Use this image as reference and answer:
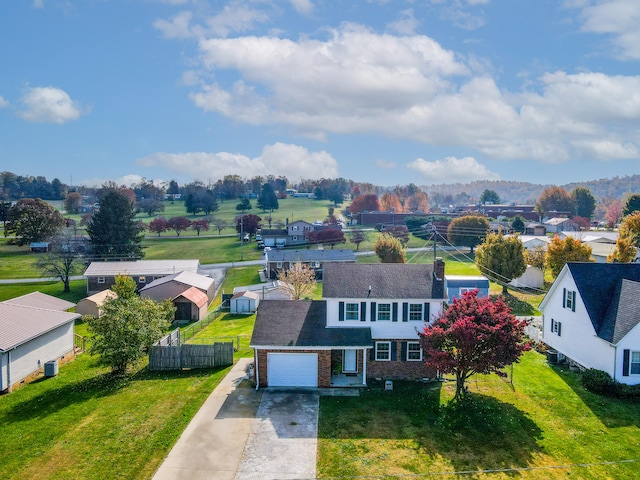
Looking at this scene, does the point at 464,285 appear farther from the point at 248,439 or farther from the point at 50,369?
the point at 50,369

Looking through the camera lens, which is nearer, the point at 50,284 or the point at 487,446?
the point at 487,446

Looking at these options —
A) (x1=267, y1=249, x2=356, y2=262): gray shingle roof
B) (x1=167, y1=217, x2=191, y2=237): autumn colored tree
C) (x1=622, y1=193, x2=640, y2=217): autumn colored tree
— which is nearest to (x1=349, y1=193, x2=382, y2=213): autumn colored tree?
(x1=167, y1=217, x2=191, y2=237): autumn colored tree

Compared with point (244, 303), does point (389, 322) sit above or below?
above

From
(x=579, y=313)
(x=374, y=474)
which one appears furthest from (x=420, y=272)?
(x=374, y=474)

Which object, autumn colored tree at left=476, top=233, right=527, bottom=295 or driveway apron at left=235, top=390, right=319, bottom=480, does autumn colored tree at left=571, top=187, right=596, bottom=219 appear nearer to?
autumn colored tree at left=476, top=233, right=527, bottom=295

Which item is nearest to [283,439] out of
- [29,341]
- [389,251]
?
[29,341]

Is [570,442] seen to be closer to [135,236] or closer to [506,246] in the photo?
[506,246]

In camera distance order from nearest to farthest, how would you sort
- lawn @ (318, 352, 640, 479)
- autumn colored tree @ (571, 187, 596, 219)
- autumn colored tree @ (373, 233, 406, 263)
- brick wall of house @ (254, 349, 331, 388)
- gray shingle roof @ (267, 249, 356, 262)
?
lawn @ (318, 352, 640, 479), brick wall of house @ (254, 349, 331, 388), gray shingle roof @ (267, 249, 356, 262), autumn colored tree @ (373, 233, 406, 263), autumn colored tree @ (571, 187, 596, 219)
